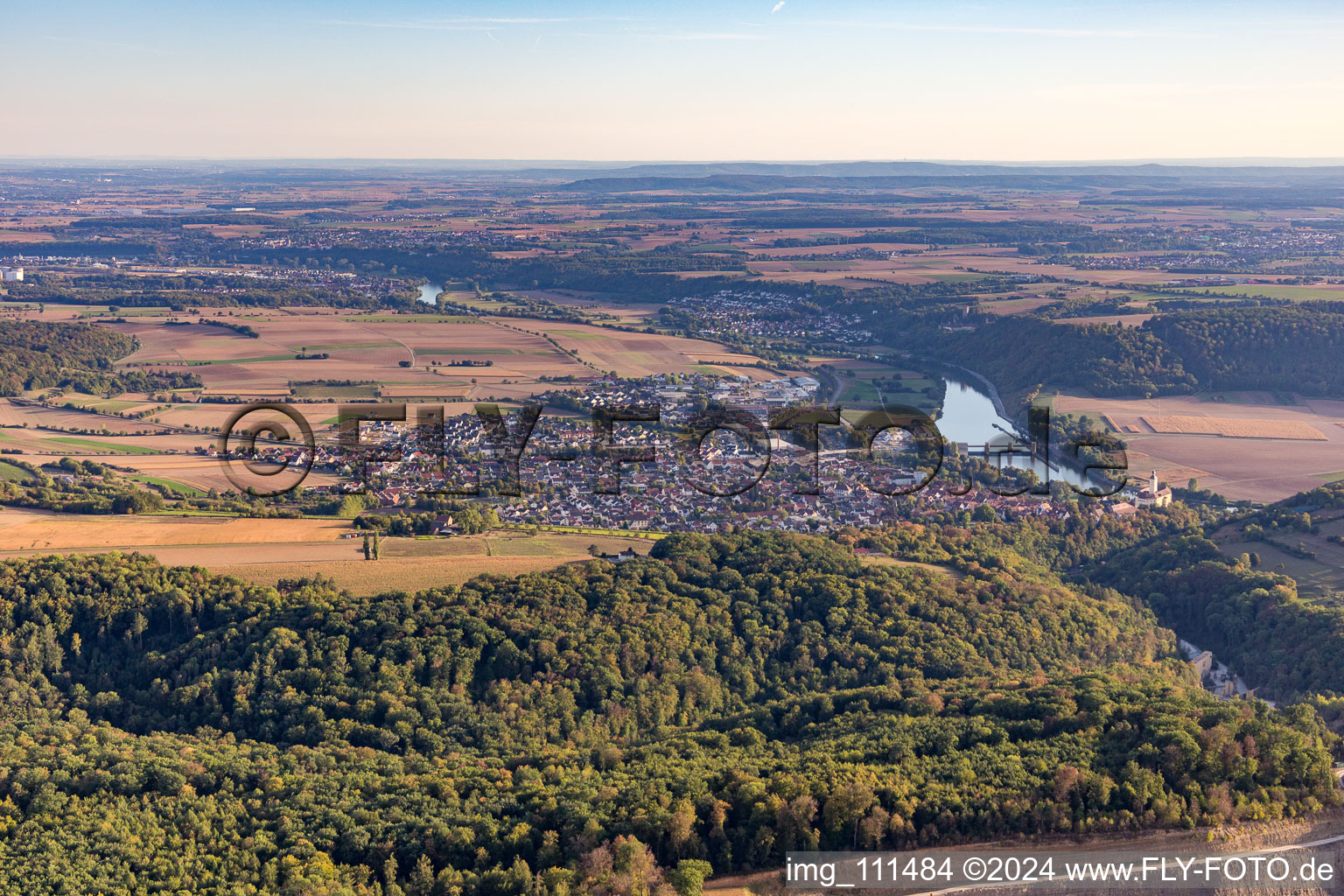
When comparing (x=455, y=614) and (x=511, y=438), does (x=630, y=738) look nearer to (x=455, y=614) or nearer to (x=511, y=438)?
(x=455, y=614)

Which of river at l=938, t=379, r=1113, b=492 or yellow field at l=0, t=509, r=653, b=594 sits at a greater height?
yellow field at l=0, t=509, r=653, b=594

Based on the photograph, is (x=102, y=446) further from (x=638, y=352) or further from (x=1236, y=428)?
(x=1236, y=428)

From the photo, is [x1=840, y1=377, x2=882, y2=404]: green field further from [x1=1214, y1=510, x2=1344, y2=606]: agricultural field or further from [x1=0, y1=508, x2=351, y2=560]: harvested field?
[x1=0, y1=508, x2=351, y2=560]: harvested field

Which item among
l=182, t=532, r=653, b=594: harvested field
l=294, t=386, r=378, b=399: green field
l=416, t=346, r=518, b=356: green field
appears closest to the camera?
l=182, t=532, r=653, b=594: harvested field

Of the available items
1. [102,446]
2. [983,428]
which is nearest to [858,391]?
[983,428]

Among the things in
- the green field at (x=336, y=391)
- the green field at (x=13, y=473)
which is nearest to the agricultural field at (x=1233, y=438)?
the green field at (x=336, y=391)

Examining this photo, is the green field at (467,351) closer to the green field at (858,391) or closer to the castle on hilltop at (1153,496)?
the green field at (858,391)

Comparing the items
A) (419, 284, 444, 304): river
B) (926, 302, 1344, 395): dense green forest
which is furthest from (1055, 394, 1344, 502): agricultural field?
(419, 284, 444, 304): river
